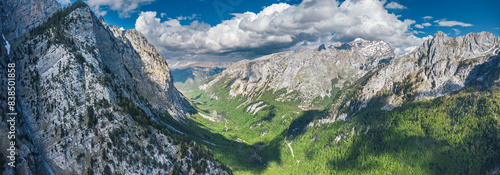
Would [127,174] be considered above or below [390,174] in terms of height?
above

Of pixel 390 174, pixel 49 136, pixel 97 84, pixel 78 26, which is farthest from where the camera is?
pixel 390 174

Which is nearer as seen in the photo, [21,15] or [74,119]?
[74,119]

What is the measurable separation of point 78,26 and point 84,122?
71584 mm

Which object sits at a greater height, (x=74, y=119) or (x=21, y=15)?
(x=21, y=15)

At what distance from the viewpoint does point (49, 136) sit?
85438 millimetres

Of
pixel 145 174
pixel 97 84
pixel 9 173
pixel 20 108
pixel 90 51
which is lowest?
pixel 145 174

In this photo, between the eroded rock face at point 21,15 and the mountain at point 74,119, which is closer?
the mountain at point 74,119

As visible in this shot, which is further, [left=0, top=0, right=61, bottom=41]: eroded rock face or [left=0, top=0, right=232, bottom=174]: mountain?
[left=0, top=0, right=61, bottom=41]: eroded rock face

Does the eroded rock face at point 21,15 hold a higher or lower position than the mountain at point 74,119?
higher

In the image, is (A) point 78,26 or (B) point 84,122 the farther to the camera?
(A) point 78,26

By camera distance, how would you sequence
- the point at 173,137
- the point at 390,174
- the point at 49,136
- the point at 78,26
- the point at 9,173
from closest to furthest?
the point at 9,173
the point at 49,136
the point at 173,137
the point at 78,26
the point at 390,174

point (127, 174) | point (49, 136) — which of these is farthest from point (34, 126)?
point (127, 174)

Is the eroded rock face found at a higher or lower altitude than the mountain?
higher

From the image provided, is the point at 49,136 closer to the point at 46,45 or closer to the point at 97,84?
the point at 97,84
